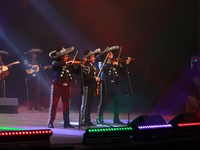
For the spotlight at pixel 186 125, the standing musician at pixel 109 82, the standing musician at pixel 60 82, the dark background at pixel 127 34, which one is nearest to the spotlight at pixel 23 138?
the standing musician at pixel 60 82

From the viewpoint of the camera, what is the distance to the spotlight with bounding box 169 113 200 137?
509 centimetres

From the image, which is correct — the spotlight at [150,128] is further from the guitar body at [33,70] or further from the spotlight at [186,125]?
the guitar body at [33,70]

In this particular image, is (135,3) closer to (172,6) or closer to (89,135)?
(172,6)

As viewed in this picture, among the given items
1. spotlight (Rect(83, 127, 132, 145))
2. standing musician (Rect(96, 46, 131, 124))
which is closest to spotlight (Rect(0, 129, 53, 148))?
spotlight (Rect(83, 127, 132, 145))

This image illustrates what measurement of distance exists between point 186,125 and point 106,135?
1604 mm

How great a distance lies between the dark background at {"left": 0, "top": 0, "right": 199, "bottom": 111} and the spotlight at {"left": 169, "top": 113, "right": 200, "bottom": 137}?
5274 mm

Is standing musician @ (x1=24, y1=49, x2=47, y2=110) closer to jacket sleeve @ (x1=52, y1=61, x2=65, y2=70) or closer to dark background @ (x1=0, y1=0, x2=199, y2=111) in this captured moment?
dark background @ (x1=0, y1=0, x2=199, y2=111)

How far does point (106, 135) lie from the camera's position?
177 inches

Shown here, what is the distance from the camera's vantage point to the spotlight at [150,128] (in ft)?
15.6

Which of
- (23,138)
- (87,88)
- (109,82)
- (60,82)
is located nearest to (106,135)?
(23,138)

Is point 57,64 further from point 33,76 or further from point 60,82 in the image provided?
point 33,76

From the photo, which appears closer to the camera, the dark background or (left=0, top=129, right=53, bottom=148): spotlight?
(left=0, top=129, right=53, bottom=148): spotlight

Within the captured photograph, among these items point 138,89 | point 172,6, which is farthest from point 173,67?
point 172,6

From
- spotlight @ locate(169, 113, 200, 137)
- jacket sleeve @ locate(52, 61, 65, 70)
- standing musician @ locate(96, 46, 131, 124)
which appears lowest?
spotlight @ locate(169, 113, 200, 137)
